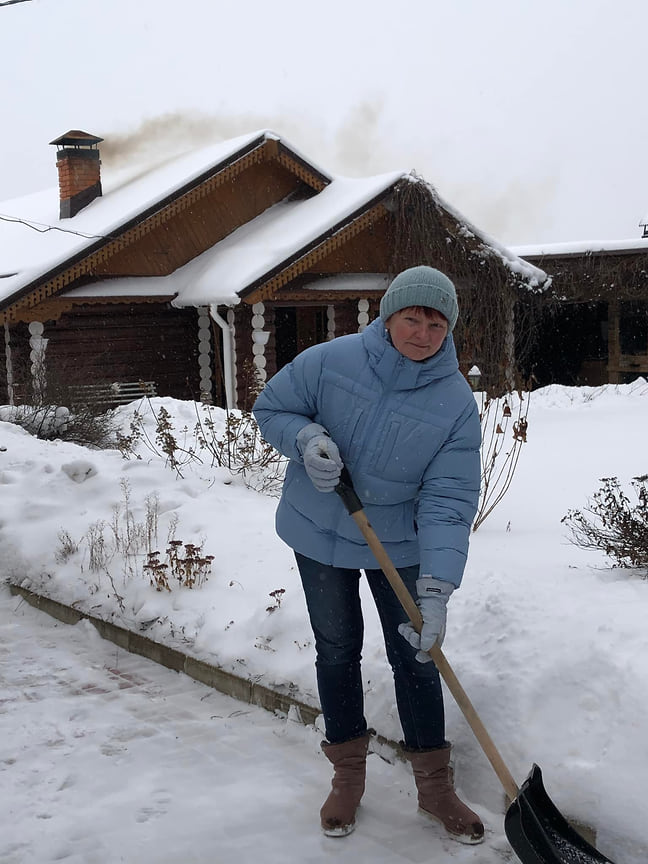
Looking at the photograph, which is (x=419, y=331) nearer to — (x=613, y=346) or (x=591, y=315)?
(x=613, y=346)

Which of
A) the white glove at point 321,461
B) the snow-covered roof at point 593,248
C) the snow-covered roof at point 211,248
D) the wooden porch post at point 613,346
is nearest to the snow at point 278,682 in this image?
the white glove at point 321,461

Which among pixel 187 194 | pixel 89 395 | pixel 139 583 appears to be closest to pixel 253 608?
pixel 139 583

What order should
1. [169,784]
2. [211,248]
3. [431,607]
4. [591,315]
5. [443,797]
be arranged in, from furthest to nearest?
1. [591,315]
2. [211,248]
3. [169,784]
4. [443,797]
5. [431,607]

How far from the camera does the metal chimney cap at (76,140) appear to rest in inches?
616

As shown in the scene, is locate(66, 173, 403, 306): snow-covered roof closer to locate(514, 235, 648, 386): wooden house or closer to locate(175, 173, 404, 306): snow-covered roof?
locate(175, 173, 404, 306): snow-covered roof

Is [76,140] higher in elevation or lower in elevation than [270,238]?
higher

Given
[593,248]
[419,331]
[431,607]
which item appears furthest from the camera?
[593,248]

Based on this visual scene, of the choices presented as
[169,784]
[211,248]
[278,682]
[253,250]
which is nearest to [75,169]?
[211,248]

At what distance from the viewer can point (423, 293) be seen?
2855 millimetres

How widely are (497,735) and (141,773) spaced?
1413mm

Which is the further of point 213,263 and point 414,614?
point 213,263

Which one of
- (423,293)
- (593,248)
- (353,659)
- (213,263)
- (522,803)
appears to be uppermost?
(593,248)

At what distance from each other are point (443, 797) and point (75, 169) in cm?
1494

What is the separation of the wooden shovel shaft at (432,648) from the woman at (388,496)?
0.17 feet
